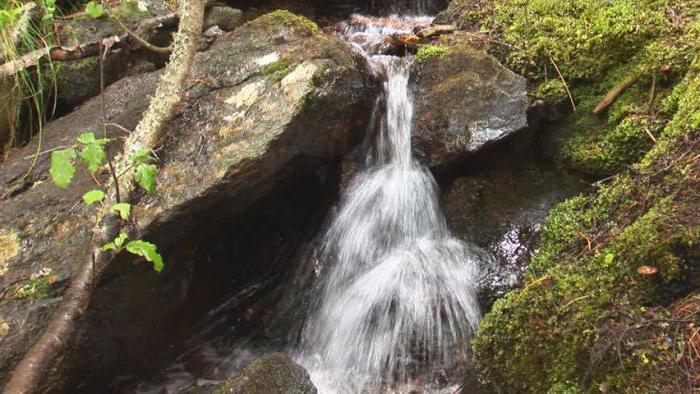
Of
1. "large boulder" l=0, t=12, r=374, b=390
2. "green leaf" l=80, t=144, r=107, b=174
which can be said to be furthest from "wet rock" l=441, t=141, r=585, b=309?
"green leaf" l=80, t=144, r=107, b=174

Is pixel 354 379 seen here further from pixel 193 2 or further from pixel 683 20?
pixel 683 20

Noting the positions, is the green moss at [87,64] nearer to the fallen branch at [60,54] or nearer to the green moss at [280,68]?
the fallen branch at [60,54]

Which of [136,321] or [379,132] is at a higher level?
[379,132]

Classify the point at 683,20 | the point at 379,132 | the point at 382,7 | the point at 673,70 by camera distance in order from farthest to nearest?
the point at 382,7
the point at 379,132
the point at 683,20
the point at 673,70

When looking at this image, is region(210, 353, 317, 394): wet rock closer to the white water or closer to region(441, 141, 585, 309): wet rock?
the white water

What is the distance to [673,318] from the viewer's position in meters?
1.98

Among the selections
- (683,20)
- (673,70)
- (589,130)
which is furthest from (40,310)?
(683,20)

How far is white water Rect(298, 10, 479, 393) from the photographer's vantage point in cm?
334

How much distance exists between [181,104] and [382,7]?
3.97 m

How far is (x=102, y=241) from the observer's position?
118 inches

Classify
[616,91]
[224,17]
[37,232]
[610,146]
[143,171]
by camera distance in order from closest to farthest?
[143,171] < [37,232] < [610,146] < [616,91] < [224,17]

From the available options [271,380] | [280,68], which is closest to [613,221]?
[271,380]

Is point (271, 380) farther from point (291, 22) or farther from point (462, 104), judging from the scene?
point (291, 22)

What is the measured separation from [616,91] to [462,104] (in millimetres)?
1065
